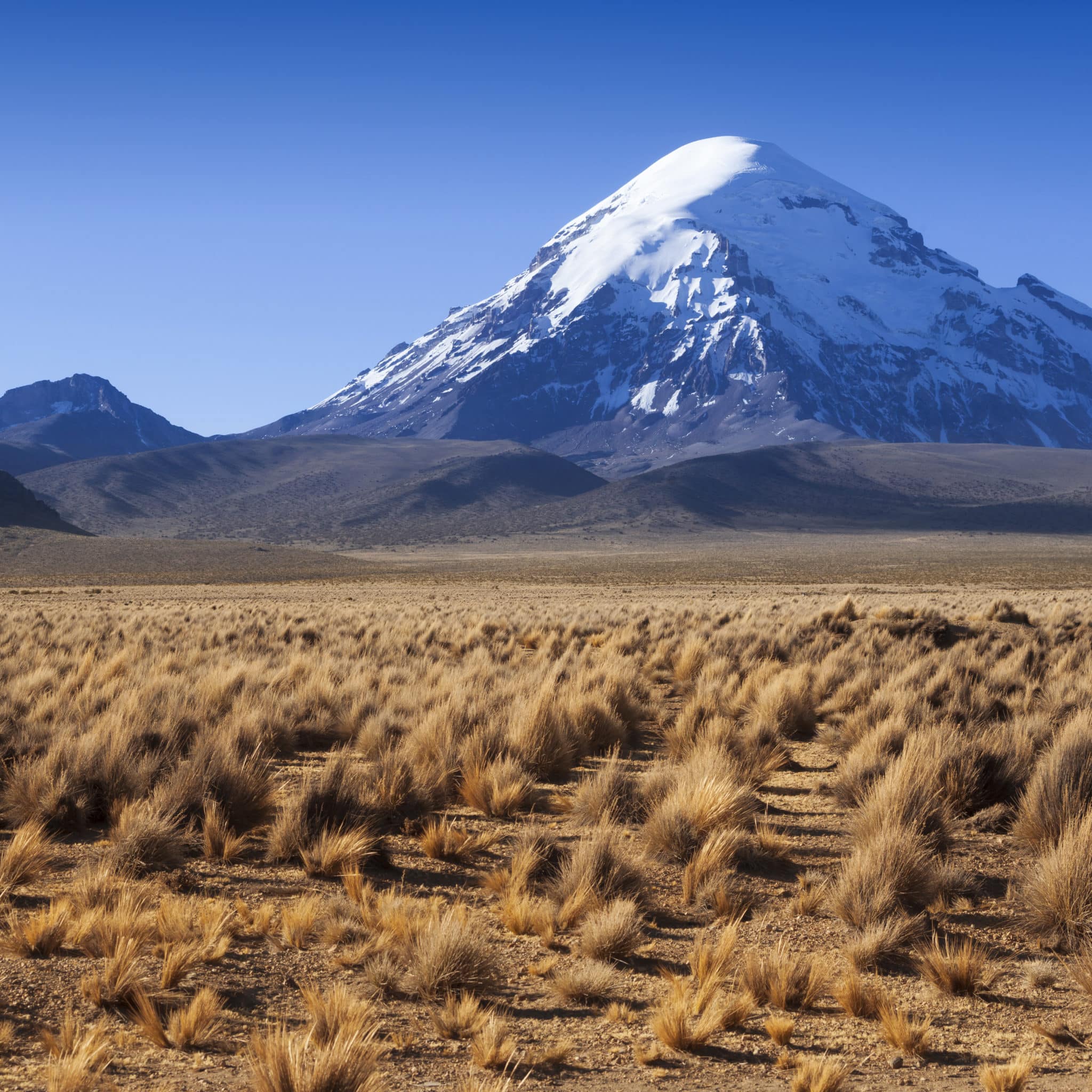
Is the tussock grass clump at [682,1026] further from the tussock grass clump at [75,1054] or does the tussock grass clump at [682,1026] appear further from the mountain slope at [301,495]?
the mountain slope at [301,495]

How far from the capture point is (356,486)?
183500 mm

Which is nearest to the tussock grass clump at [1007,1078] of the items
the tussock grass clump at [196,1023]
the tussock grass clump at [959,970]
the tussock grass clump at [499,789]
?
the tussock grass clump at [959,970]

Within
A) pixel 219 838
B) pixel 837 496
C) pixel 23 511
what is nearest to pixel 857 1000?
pixel 219 838

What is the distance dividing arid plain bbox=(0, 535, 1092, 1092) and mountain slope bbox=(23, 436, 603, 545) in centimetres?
12846

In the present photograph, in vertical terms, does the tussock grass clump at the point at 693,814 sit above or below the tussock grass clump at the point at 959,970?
above

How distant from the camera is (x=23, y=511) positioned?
9988 cm

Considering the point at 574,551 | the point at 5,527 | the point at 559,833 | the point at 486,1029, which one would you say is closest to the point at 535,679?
the point at 559,833

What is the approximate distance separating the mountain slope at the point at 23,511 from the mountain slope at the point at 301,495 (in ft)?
130

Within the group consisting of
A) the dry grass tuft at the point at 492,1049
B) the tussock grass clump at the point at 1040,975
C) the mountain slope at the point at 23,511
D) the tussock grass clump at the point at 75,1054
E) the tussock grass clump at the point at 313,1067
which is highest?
the mountain slope at the point at 23,511

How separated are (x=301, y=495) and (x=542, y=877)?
178 m

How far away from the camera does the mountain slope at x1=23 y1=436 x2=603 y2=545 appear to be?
155250 millimetres

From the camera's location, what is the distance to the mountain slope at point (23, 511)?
3787 inches

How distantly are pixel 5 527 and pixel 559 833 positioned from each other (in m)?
82.3

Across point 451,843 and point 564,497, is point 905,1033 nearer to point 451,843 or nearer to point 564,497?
point 451,843
